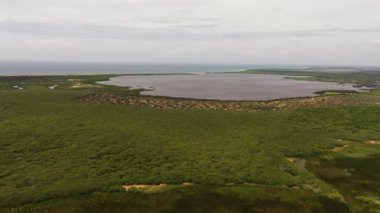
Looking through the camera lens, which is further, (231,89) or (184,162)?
(231,89)

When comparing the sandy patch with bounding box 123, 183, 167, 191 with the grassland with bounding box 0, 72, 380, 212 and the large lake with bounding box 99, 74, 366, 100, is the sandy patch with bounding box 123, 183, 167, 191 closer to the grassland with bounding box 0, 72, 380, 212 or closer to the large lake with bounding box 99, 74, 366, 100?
the grassland with bounding box 0, 72, 380, 212

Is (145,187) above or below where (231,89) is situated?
below

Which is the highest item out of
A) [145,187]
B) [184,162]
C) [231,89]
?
[231,89]

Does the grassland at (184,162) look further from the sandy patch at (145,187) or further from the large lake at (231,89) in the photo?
the large lake at (231,89)

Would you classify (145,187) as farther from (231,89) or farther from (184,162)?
(231,89)

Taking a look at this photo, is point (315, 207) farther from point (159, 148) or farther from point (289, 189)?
point (159, 148)

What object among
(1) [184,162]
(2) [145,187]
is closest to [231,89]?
(1) [184,162]

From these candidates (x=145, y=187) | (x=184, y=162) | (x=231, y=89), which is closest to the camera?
(x=145, y=187)

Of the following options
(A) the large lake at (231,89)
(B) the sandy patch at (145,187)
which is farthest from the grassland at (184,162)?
(A) the large lake at (231,89)

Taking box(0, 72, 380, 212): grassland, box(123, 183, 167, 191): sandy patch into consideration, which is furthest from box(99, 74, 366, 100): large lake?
box(123, 183, 167, 191): sandy patch

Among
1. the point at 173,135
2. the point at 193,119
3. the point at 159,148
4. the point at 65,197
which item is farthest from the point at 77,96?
the point at 65,197
